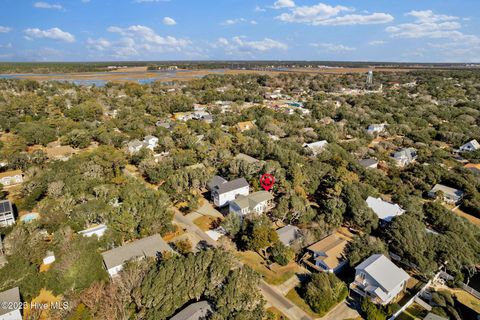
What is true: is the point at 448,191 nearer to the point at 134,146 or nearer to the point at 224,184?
the point at 224,184

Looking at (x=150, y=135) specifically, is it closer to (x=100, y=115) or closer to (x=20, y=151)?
(x=20, y=151)

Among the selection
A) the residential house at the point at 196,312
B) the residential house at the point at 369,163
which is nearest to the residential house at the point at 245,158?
the residential house at the point at 369,163

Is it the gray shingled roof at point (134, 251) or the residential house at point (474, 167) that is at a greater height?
the residential house at point (474, 167)

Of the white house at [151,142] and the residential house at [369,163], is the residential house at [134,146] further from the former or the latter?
the residential house at [369,163]

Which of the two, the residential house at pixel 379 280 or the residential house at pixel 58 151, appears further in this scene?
the residential house at pixel 58 151

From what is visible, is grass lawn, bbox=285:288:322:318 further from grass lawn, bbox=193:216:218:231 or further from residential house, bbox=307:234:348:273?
grass lawn, bbox=193:216:218:231

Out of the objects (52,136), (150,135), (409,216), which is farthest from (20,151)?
(409,216)

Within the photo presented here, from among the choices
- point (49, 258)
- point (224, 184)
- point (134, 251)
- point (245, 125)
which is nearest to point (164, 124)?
point (245, 125)
